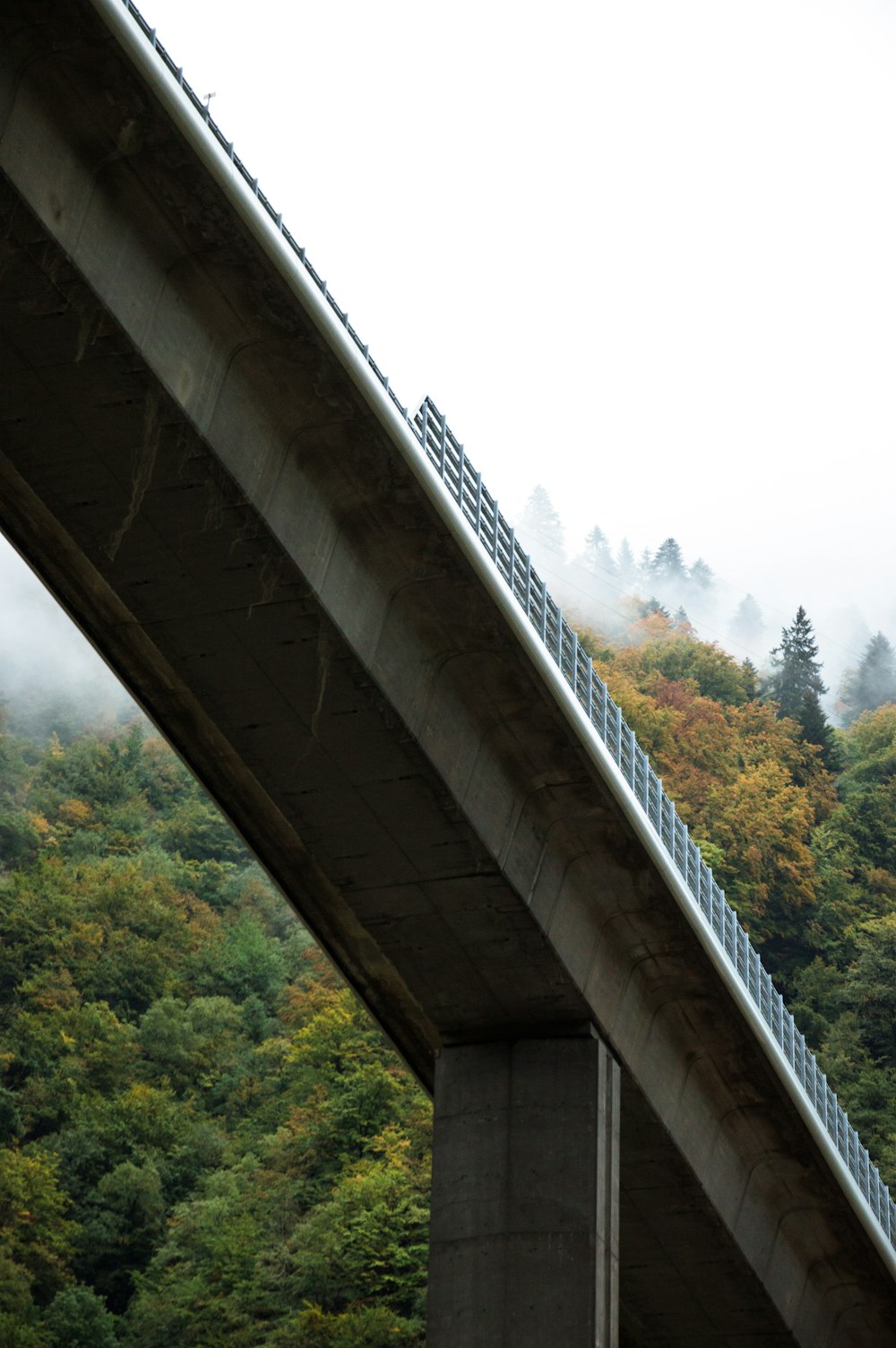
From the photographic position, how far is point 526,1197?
14172 mm

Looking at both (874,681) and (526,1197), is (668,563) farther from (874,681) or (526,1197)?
(526,1197)

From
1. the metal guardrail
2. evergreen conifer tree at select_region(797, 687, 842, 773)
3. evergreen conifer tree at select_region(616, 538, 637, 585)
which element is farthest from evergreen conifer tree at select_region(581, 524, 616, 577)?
the metal guardrail

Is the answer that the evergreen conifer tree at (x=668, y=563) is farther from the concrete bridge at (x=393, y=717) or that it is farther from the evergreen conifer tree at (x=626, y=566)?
the concrete bridge at (x=393, y=717)

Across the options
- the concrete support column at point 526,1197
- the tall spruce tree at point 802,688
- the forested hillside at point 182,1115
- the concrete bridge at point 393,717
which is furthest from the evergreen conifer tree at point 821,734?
the concrete support column at point 526,1197

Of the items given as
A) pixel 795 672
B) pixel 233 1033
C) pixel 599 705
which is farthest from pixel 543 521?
pixel 599 705

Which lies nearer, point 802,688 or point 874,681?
point 802,688

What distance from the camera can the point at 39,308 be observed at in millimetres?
10508

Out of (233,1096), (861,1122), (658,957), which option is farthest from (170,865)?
(658,957)

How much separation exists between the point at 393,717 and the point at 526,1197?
14.2 feet

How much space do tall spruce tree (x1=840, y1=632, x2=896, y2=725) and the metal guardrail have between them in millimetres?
100469

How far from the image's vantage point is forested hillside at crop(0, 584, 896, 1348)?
41969mm

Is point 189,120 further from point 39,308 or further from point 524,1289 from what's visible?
point 524,1289

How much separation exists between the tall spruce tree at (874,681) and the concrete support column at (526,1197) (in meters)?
105

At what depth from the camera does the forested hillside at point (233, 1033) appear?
138ft
